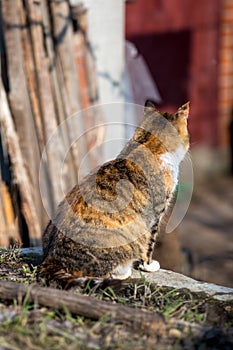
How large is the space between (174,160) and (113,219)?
2.50 ft

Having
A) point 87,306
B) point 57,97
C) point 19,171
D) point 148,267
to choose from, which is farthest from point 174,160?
point 57,97

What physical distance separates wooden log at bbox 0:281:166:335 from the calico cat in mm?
336

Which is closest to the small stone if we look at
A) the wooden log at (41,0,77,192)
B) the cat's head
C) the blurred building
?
the cat's head

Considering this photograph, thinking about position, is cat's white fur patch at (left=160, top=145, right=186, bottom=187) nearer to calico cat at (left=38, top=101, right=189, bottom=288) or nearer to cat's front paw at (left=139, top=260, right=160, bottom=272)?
calico cat at (left=38, top=101, right=189, bottom=288)

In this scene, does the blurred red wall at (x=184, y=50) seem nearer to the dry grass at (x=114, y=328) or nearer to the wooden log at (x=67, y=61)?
the wooden log at (x=67, y=61)

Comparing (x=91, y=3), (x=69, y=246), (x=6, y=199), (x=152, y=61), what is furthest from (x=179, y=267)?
(x=152, y=61)

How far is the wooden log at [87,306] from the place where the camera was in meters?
3.27

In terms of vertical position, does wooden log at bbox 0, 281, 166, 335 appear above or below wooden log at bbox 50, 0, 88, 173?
below

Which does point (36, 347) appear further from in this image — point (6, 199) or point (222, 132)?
point (222, 132)

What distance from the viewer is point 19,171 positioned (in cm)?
540

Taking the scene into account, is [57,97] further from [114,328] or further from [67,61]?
[114,328]

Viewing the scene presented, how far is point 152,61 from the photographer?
1015 cm

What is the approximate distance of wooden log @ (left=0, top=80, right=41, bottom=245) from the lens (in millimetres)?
5324

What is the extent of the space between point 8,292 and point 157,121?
1.72 m
